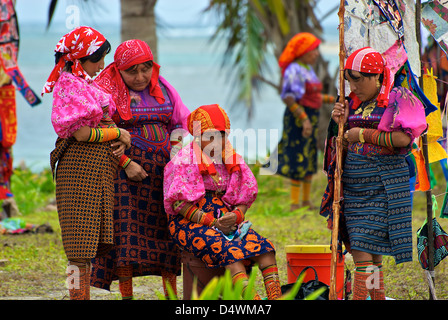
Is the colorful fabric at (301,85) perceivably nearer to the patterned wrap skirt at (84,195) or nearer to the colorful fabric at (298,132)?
the colorful fabric at (298,132)

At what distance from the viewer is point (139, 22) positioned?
8.09m

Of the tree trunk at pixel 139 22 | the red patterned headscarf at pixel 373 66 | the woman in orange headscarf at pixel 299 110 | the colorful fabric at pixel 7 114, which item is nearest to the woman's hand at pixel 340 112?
the red patterned headscarf at pixel 373 66

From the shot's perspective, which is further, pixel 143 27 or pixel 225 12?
pixel 225 12

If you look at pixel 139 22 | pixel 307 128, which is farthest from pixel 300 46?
pixel 139 22

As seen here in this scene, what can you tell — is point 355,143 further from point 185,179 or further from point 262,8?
point 262,8

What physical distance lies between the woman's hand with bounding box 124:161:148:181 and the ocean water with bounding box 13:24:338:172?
0.71m

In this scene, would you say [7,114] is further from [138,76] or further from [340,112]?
[340,112]

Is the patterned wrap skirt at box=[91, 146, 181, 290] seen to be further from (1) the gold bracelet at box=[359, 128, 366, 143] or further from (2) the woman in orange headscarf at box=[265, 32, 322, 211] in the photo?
(2) the woman in orange headscarf at box=[265, 32, 322, 211]

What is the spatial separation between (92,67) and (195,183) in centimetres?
97

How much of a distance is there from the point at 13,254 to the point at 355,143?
377 cm

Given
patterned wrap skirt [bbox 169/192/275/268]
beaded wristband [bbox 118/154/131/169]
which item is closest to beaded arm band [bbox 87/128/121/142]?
beaded wristband [bbox 118/154/131/169]
